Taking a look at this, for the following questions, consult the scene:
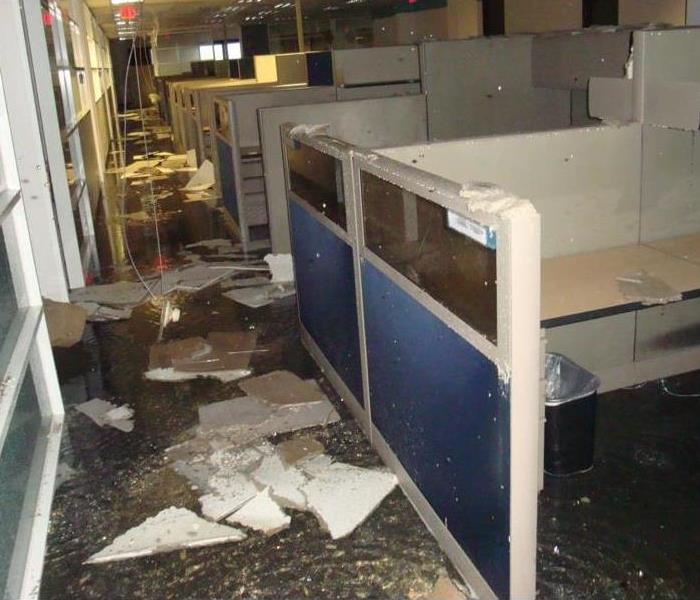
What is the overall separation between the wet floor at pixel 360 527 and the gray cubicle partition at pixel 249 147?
8.03 feet

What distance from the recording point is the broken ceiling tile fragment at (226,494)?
7.41 feet

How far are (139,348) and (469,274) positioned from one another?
8.11 ft

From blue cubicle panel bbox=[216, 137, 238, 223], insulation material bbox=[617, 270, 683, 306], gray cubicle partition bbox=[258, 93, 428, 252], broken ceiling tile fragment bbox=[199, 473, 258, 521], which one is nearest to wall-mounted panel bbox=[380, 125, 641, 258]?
insulation material bbox=[617, 270, 683, 306]

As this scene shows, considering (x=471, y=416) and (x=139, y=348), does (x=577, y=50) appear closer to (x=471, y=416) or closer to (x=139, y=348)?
(x=139, y=348)

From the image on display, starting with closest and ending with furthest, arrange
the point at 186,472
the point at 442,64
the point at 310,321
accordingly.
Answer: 1. the point at 186,472
2. the point at 310,321
3. the point at 442,64

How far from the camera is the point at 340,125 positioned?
178 inches

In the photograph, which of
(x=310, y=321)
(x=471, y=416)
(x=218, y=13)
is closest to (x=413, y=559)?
(x=471, y=416)

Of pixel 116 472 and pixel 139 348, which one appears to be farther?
pixel 139 348

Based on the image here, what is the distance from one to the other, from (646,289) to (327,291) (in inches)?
44.9

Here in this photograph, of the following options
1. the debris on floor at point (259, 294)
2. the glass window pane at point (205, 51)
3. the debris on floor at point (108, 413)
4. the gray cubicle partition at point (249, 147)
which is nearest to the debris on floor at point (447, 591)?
the debris on floor at point (108, 413)

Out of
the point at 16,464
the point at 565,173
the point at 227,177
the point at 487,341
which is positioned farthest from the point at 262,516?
the point at 227,177

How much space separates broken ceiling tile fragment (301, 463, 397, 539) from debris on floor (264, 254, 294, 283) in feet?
7.16

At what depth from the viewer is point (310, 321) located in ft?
10.7

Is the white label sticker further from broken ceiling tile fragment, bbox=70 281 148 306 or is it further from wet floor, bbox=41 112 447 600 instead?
broken ceiling tile fragment, bbox=70 281 148 306
